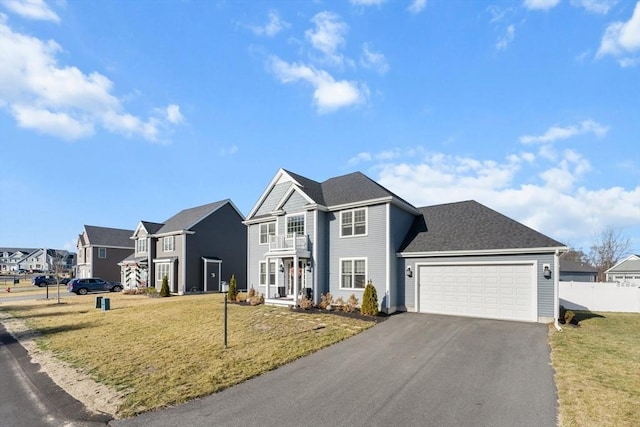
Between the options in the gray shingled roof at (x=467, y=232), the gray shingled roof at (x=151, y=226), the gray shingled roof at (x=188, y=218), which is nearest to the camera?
the gray shingled roof at (x=467, y=232)

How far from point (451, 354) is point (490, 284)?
6438 mm

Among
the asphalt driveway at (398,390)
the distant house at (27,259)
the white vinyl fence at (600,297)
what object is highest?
the asphalt driveway at (398,390)

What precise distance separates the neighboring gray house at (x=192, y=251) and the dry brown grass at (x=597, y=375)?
88.0 ft

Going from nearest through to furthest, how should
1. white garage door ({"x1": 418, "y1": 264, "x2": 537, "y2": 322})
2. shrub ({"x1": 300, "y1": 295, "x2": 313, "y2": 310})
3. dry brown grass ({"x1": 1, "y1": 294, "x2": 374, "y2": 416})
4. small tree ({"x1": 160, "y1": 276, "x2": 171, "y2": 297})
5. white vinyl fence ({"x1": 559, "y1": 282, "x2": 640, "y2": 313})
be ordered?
dry brown grass ({"x1": 1, "y1": 294, "x2": 374, "y2": 416}), white garage door ({"x1": 418, "y1": 264, "x2": 537, "y2": 322}), shrub ({"x1": 300, "y1": 295, "x2": 313, "y2": 310}), white vinyl fence ({"x1": 559, "y1": 282, "x2": 640, "y2": 313}), small tree ({"x1": 160, "y1": 276, "x2": 171, "y2": 297})

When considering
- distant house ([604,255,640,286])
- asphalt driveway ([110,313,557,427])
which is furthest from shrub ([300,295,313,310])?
distant house ([604,255,640,286])

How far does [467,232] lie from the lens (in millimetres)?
16953

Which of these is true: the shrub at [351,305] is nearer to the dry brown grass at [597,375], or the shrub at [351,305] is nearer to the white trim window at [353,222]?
the white trim window at [353,222]

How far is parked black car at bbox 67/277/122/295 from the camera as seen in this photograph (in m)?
33.2

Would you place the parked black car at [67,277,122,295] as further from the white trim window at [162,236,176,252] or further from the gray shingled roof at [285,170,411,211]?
the gray shingled roof at [285,170,411,211]

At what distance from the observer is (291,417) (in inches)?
242

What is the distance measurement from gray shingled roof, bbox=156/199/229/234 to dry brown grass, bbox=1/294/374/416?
1328cm

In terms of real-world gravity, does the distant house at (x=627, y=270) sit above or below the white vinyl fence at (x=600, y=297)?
below

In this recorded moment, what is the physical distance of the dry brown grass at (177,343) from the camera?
776 centimetres

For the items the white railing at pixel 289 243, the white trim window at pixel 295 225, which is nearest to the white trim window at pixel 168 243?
the white railing at pixel 289 243
